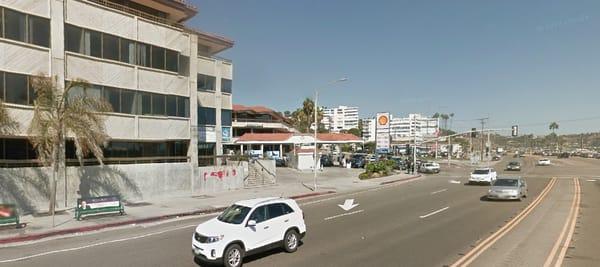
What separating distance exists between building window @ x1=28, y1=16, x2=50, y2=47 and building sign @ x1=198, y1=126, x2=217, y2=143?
Answer: 1697 centimetres

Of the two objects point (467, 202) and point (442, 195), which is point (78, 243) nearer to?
point (467, 202)

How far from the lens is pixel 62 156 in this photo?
2281 centimetres

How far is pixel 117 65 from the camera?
90.1 feet

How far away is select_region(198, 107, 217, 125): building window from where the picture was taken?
4003 cm

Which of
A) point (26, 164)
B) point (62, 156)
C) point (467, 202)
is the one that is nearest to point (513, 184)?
point (467, 202)

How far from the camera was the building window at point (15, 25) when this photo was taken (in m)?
21.9

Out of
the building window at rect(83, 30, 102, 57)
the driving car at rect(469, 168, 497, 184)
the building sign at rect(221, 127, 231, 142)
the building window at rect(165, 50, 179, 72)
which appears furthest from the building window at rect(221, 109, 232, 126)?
the driving car at rect(469, 168, 497, 184)

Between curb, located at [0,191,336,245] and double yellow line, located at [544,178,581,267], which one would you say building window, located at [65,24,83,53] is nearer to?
curb, located at [0,191,336,245]

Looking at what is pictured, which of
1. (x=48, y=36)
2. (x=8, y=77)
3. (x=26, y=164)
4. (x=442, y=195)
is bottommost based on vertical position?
(x=442, y=195)

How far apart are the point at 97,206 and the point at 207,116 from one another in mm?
21660

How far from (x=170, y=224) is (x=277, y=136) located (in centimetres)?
4331

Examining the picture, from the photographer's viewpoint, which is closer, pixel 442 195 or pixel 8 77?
pixel 8 77

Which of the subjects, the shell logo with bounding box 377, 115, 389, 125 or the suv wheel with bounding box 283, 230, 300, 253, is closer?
the suv wheel with bounding box 283, 230, 300, 253

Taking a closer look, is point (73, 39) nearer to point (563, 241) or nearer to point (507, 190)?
point (563, 241)
